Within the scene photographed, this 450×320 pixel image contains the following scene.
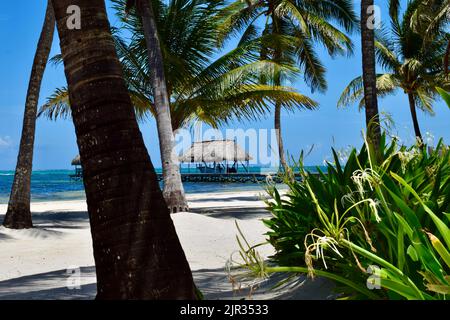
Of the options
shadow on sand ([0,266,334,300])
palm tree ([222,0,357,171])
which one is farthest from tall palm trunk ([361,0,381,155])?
palm tree ([222,0,357,171])

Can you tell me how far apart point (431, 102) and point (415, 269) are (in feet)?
103

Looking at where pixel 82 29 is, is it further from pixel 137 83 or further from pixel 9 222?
pixel 137 83

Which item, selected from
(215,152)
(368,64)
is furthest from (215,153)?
(368,64)

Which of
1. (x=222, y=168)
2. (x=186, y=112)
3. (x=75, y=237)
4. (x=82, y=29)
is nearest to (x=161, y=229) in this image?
(x=82, y=29)

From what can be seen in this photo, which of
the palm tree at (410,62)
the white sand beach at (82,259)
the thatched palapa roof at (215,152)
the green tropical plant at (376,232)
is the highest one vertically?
the palm tree at (410,62)

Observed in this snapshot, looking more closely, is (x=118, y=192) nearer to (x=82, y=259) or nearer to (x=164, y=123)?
(x=82, y=259)

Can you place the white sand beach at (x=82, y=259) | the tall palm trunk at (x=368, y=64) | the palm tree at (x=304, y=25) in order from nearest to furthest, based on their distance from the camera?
the white sand beach at (x=82, y=259) < the tall palm trunk at (x=368, y=64) < the palm tree at (x=304, y=25)

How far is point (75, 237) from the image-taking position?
852cm

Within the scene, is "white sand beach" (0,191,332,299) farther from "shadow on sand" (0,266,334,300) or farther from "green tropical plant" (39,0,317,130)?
"green tropical plant" (39,0,317,130)

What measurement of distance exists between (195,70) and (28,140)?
618cm

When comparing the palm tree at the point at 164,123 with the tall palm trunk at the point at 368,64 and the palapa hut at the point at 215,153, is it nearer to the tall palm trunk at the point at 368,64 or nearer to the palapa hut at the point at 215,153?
the tall palm trunk at the point at 368,64

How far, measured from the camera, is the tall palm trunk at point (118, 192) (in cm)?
244

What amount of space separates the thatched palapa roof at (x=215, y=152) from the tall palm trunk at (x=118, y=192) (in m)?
36.5

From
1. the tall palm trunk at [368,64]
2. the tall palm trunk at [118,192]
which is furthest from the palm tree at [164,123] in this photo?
the tall palm trunk at [118,192]
